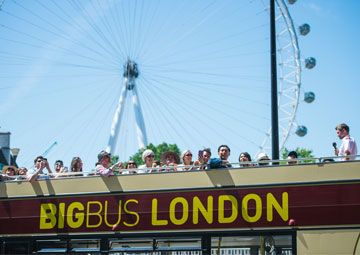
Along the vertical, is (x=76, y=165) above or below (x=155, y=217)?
above

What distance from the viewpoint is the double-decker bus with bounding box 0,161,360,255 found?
33.5 ft

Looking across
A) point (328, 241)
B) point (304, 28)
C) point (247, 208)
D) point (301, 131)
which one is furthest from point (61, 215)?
point (304, 28)

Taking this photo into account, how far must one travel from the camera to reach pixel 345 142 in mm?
10914

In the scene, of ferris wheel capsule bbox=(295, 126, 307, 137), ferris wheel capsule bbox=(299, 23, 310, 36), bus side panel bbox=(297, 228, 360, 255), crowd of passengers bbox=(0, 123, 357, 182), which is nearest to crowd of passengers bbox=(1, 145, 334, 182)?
crowd of passengers bbox=(0, 123, 357, 182)

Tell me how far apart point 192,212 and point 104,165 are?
1886 millimetres

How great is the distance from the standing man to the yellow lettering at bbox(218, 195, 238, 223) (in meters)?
1.85

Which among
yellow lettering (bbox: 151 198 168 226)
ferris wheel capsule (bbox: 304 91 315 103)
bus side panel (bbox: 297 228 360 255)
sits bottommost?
bus side panel (bbox: 297 228 360 255)

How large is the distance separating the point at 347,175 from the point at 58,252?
Result: 4.99m

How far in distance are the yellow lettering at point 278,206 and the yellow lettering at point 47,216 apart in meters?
3.82

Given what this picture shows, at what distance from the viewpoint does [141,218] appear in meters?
11.4

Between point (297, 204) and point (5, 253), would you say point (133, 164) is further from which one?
point (297, 204)

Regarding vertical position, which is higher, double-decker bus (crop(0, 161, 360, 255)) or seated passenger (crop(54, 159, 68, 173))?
seated passenger (crop(54, 159, 68, 173))

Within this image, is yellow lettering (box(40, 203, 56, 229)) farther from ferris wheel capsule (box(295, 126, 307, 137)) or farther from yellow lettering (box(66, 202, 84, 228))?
ferris wheel capsule (box(295, 126, 307, 137))

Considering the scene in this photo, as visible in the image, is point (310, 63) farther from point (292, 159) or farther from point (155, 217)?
point (292, 159)
